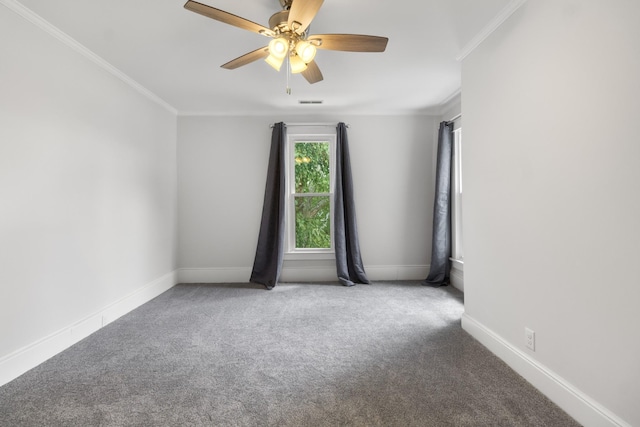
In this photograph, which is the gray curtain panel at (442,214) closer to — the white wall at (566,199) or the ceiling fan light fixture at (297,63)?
the white wall at (566,199)

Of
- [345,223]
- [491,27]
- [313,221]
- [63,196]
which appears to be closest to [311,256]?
[313,221]

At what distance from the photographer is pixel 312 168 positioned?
4.84m

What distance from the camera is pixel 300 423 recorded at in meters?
1.64

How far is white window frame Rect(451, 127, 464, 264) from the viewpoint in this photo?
424 cm

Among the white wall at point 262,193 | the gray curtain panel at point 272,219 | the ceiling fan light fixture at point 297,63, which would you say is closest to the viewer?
the ceiling fan light fixture at point 297,63

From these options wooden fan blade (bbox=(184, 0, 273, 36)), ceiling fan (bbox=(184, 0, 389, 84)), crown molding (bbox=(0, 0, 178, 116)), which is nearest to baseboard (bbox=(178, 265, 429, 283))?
crown molding (bbox=(0, 0, 178, 116))

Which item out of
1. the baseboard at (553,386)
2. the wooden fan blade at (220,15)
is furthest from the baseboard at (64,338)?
the baseboard at (553,386)

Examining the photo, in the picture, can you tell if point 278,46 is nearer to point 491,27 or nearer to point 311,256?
point 491,27

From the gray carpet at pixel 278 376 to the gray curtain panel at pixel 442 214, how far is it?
3.63 ft

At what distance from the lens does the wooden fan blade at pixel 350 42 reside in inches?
78.7

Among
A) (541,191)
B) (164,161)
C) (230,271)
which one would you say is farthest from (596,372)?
(164,161)

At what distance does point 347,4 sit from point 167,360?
265 cm

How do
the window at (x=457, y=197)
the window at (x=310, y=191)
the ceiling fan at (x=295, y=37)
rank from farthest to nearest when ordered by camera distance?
the window at (x=310, y=191)
the window at (x=457, y=197)
the ceiling fan at (x=295, y=37)

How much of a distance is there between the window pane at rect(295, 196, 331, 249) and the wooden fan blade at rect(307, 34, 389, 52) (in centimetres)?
283
